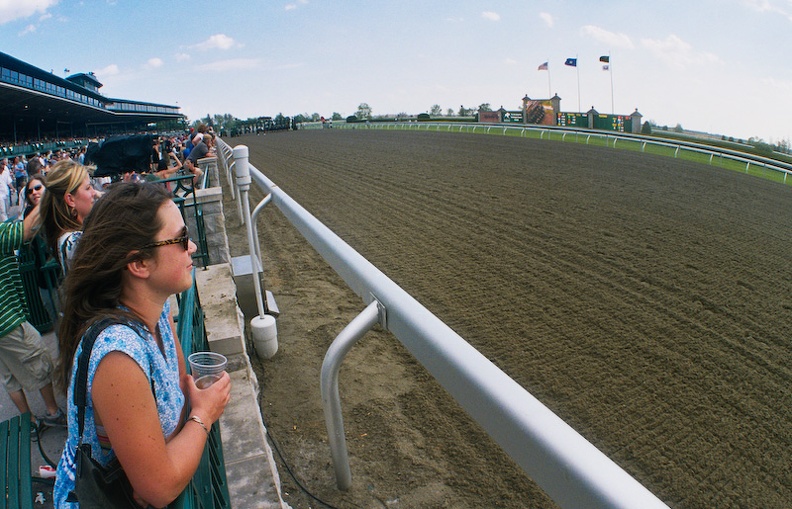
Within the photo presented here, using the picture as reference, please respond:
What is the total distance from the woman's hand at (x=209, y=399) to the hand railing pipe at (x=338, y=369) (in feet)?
1.41

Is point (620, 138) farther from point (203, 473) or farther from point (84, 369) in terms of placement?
point (84, 369)

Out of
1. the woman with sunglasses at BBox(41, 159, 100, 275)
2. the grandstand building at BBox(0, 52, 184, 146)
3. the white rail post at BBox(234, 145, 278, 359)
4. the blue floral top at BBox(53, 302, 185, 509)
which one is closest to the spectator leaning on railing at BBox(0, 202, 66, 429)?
the woman with sunglasses at BBox(41, 159, 100, 275)

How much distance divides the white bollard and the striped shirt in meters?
1.57

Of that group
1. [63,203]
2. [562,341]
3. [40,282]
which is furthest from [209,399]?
[562,341]

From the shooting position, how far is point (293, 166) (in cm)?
1900

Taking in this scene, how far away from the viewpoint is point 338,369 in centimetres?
200

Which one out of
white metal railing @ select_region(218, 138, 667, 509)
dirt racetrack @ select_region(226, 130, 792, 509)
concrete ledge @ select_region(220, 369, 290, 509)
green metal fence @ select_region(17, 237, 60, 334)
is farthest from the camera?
green metal fence @ select_region(17, 237, 60, 334)

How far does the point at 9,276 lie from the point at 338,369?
6.48 ft

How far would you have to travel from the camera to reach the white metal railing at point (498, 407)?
96 cm

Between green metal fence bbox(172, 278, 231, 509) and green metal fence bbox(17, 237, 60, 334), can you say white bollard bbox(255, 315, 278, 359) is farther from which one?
green metal fence bbox(172, 278, 231, 509)

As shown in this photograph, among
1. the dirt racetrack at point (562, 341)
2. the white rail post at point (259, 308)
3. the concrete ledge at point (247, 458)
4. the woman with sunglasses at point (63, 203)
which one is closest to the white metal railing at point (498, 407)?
the concrete ledge at point (247, 458)

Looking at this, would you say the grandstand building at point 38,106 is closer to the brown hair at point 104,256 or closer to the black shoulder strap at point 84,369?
the brown hair at point 104,256

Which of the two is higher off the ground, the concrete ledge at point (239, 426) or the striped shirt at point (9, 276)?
the striped shirt at point (9, 276)

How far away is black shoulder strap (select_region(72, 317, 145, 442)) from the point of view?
1209mm
